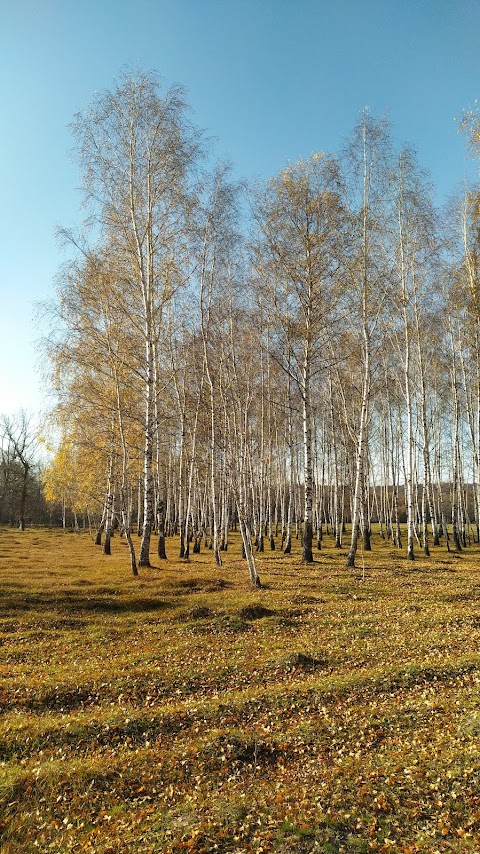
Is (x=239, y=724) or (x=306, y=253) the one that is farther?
(x=306, y=253)

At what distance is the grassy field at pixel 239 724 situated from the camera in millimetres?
5613

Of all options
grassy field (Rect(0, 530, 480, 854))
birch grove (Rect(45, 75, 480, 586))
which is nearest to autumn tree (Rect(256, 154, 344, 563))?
birch grove (Rect(45, 75, 480, 586))

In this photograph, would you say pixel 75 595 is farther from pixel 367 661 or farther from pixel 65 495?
pixel 65 495

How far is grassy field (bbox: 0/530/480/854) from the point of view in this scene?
5.61 meters

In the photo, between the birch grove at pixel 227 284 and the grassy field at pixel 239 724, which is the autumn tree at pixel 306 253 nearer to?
the birch grove at pixel 227 284

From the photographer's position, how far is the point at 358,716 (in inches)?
321

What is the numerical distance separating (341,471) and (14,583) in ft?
119

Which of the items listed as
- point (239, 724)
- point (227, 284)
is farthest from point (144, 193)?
point (239, 724)

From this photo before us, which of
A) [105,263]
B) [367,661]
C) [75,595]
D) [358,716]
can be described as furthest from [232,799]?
[105,263]

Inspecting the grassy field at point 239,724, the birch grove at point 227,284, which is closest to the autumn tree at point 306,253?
the birch grove at point 227,284

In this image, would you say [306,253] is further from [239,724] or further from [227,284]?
[239,724]

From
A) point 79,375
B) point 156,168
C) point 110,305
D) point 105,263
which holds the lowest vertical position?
point 79,375

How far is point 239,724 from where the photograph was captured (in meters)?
8.23

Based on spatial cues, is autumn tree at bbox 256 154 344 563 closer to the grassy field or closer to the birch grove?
the birch grove
